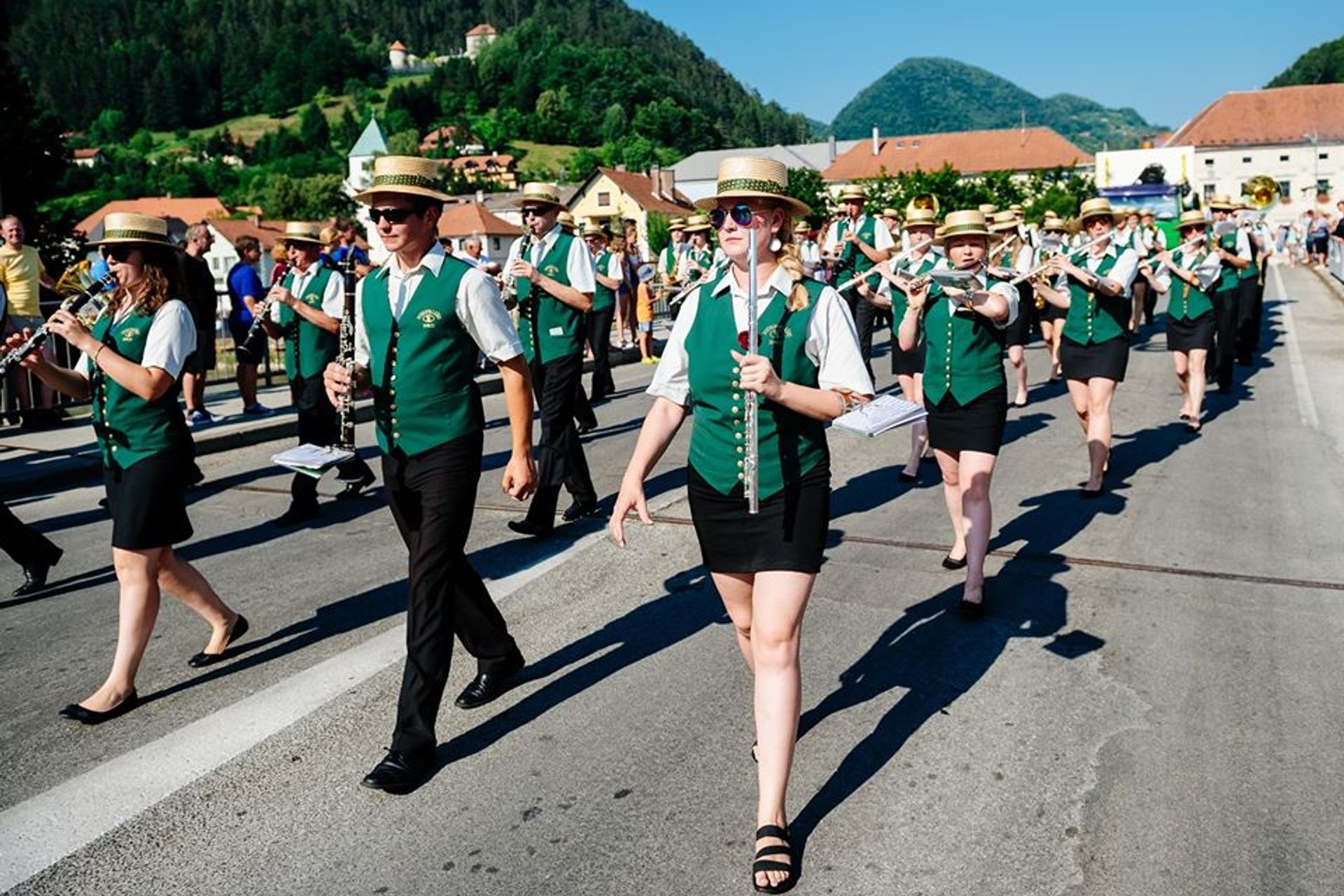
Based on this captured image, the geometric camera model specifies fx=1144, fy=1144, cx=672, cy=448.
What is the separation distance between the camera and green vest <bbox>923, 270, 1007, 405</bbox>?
248 inches

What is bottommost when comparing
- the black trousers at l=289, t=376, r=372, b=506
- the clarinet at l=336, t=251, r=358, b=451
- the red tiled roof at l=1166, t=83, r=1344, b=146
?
the black trousers at l=289, t=376, r=372, b=506

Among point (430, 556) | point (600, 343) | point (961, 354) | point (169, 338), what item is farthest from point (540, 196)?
point (600, 343)

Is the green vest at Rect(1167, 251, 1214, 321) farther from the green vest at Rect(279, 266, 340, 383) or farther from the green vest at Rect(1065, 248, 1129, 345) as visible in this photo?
the green vest at Rect(279, 266, 340, 383)

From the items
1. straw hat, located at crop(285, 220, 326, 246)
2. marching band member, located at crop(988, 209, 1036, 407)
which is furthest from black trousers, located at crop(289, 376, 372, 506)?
marching band member, located at crop(988, 209, 1036, 407)

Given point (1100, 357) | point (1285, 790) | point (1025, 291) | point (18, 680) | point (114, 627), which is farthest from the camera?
point (1025, 291)

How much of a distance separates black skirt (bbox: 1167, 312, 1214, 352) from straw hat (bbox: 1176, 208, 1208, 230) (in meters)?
1.05

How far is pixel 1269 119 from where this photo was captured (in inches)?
4016

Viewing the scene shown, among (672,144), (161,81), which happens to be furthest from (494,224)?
(161,81)

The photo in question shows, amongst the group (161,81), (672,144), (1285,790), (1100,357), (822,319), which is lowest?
(1285,790)

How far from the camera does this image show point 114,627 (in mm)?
5918

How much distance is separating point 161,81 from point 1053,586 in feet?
691

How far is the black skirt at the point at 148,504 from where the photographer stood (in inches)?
184

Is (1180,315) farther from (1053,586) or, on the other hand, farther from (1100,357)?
(1053,586)

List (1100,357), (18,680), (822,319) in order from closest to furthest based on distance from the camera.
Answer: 1. (822,319)
2. (18,680)
3. (1100,357)
